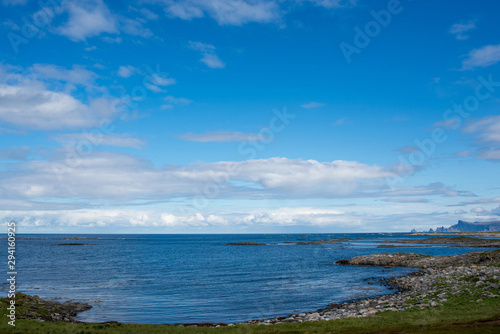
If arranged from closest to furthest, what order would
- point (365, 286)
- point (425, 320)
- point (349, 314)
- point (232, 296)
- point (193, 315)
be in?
point (425, 320), point (349, 314), point (193, 315), point (232, 296), point (365, 286)

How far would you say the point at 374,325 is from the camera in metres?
26.9

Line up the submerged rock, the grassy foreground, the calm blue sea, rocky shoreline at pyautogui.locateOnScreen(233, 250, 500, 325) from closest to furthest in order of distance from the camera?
the grassy foreground → rocky shoreline at pyautogui.locateOnScreen(233, 250, 500, 325) → the calm blue sea → the submerged rock

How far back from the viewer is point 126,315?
125ft

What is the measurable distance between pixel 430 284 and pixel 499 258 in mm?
24667

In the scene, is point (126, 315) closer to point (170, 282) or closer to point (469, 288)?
point (170, 282)

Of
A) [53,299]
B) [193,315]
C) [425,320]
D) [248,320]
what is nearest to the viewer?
[425,320]

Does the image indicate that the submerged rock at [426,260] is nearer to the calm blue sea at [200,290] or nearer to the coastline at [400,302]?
the calm blue sea at [200,290]

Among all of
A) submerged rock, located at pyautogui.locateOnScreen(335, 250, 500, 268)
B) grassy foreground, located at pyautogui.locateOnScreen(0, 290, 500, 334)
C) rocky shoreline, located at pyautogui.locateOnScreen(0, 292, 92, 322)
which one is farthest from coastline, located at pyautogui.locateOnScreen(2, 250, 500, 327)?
submerged rock, located at pyautogui.locateOnScreen(335, 250, 500, 268)

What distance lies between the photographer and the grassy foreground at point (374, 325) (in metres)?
24.7

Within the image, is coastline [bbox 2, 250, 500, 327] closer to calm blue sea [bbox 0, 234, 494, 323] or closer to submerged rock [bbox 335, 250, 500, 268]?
calm blue sea [bbox 0, 234, 494, 323]

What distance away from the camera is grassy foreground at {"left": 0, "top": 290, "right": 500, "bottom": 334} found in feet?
81.1

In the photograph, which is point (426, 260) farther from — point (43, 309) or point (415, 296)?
point (43, 309)

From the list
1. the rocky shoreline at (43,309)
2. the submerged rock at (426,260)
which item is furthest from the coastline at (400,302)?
the submerged rock at (426,260)

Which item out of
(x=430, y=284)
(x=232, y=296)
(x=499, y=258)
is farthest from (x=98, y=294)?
(x=499, y=258)
